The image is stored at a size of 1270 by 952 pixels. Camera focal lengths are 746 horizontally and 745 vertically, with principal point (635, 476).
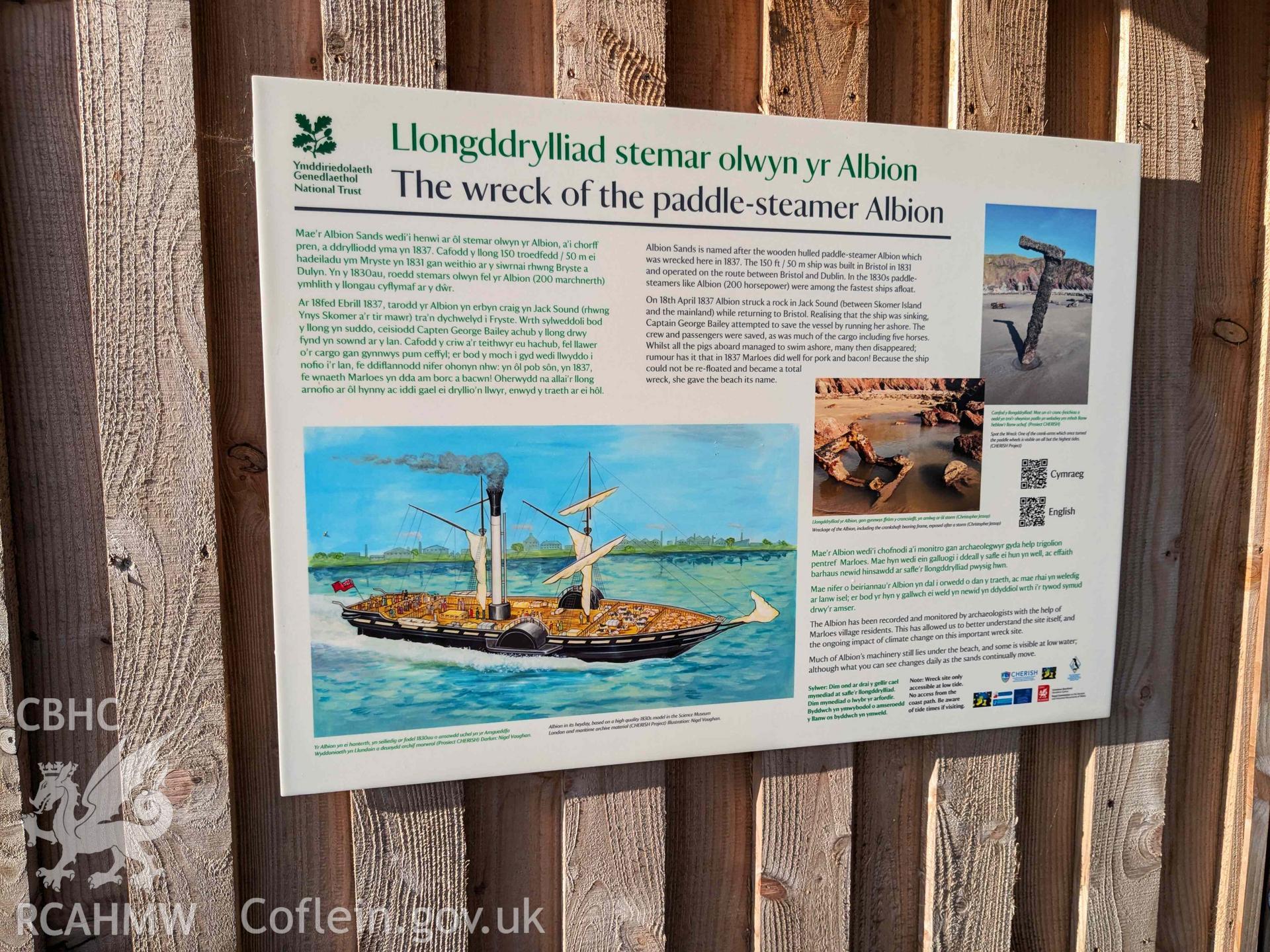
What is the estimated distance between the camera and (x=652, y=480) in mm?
1526

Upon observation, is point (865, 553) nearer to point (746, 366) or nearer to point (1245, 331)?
point (746, 366)

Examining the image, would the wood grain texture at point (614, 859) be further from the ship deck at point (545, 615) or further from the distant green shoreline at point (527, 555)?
the distant green shoreline at point (527, 555)

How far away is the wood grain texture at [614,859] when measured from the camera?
1.61 meters

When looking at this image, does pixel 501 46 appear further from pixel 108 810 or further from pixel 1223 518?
pixel 1223 518

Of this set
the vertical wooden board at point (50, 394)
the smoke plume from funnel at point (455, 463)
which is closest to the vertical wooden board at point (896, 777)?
the smoke plume from funnel at point (455, 463)

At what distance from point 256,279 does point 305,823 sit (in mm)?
1116

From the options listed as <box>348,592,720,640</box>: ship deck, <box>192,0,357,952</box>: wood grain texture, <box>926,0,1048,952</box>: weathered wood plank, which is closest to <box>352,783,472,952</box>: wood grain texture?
<box>192,0,357,952</box>: wood grain texture

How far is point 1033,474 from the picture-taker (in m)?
1.72

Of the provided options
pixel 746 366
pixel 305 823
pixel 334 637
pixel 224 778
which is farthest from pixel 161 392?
pixel 746 366

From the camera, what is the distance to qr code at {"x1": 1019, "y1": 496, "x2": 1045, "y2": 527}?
172 centimetres

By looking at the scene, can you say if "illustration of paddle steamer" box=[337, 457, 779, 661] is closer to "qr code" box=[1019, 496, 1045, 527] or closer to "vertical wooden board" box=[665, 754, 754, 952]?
"vertical wooden board" box=[665, 754, 754, 952]

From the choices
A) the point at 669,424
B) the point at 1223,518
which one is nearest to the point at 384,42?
the point at 669,424

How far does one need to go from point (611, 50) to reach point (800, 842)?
69.9 inches

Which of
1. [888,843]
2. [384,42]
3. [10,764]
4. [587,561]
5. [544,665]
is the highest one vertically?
[384,42]
